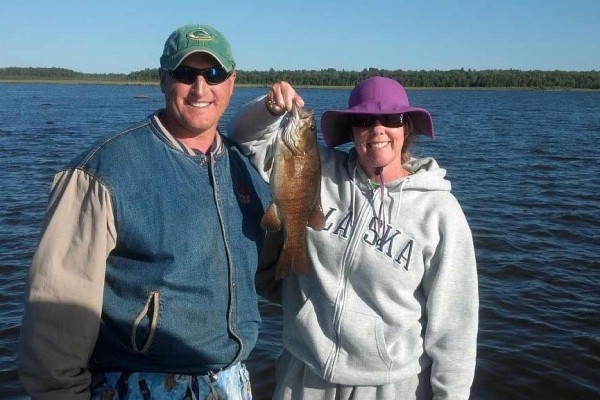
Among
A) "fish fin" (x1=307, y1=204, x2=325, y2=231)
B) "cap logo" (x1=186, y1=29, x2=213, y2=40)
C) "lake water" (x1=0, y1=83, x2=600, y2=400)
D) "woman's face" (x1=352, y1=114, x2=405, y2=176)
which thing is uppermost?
"cap logo" (x1=186, y1=29, x2=213, y2=40)

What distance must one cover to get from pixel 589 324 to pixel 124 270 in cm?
814

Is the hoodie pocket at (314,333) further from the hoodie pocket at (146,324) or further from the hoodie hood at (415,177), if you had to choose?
the hoodie pocket at (146,324)

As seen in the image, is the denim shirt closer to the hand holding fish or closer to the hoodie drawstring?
the hand holding fish

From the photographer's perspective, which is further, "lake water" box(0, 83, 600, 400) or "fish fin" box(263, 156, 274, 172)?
"lake water" box(0, 83, 600, 400)

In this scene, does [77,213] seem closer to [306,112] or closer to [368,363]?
[306,112]

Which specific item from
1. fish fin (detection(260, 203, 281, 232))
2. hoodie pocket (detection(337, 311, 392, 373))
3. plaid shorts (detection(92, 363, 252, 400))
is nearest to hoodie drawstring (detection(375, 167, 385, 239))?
hoodie pocket (detection(337, 311, 392, 373))

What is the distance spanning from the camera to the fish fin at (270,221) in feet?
11.3

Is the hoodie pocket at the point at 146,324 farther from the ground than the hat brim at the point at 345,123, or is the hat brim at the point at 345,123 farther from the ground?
the hat brim at the point at 345,123

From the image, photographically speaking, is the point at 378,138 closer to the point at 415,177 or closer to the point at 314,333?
the point at 415,177

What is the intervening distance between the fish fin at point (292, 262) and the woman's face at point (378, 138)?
70 cm

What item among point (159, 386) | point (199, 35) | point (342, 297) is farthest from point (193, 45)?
point (159, 386)

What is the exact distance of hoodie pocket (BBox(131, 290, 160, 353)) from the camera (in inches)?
114

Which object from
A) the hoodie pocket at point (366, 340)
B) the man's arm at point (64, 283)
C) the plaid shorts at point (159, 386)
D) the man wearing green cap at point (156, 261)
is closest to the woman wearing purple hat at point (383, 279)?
the hoodie pocket at point (366, 340)

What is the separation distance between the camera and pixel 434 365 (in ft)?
11.5
